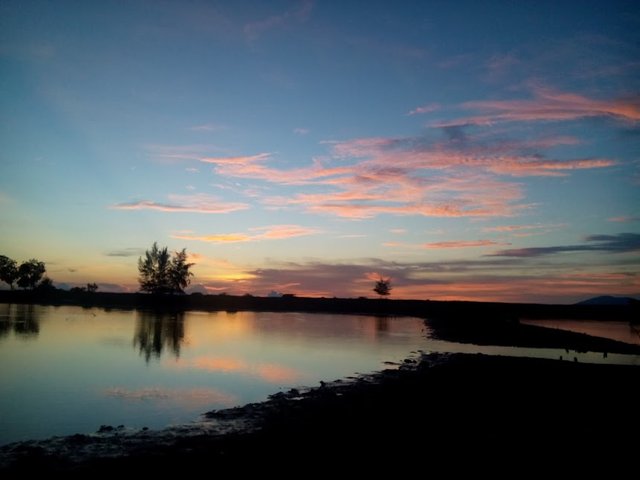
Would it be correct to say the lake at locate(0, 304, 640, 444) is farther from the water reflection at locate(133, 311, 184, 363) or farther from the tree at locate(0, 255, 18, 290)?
the tree at locate(0, 255, 18, 290)

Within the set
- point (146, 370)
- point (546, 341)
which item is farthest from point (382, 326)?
point (146, 370)

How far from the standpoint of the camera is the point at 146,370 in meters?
35.8

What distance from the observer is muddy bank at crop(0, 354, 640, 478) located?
1477cm

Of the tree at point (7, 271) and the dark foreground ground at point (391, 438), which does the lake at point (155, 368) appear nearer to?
the dark foreground ground at point (391, 438)

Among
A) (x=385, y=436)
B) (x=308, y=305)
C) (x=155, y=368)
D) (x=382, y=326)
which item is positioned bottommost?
(x=382, y=326)

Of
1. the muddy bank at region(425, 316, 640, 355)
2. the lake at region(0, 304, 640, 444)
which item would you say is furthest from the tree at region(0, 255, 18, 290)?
the muddy bank at region(425, 316, 640, 355)

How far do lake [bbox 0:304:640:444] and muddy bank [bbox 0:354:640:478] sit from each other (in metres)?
3.52

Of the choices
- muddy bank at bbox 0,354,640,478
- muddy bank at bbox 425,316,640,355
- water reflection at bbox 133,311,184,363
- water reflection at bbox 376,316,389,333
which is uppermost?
muddy bank at bbox 0,354,640,478

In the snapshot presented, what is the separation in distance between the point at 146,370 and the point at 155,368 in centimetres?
106

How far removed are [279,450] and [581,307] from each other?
21061cm

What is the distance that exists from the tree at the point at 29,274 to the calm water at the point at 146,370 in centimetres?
13367

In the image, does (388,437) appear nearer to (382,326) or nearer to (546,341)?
(546,341)

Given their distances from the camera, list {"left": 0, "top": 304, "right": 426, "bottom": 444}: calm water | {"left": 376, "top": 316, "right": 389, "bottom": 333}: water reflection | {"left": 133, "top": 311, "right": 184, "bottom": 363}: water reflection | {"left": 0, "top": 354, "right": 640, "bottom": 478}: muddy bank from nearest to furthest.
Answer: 1. {"left": 0, "top": 354, "right": 640, "bottom": 478}: muddy bank
2. {"left": 0, "top": 304, "right": 426, "bottom": 444}: calm water
3. {"left": 133, "top": 311, "right": 184, "bottom": 363}: water reflection
4. {"left": 376, "top": 316, "right": 389, "bottom": 333}: water reflection

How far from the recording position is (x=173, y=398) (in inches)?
1059
